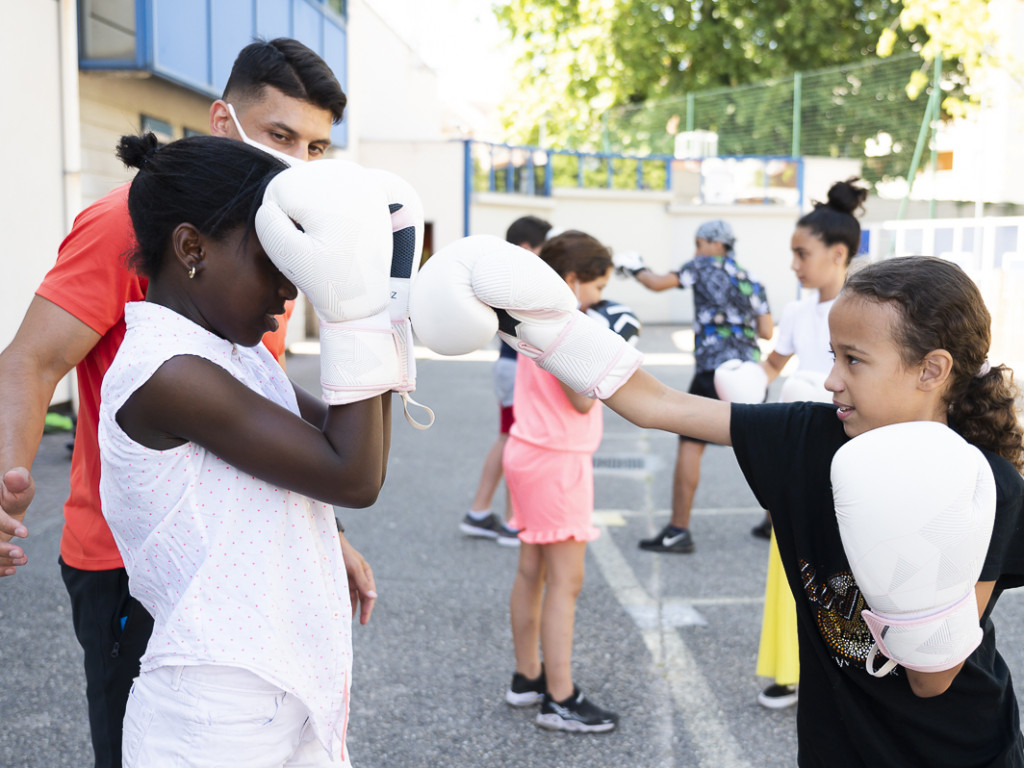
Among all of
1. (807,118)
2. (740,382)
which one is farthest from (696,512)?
(807,118)

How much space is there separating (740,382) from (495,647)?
61.9 inches

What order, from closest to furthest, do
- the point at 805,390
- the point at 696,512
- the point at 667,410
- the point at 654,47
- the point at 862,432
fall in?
the point at 862,432 → the point at 667,410 → the point at 805,390 → the point at 696,512 → the point at 654,47

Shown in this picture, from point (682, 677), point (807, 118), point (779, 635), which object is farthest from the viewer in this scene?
point (807, 118)

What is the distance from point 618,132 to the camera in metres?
→ 21.2

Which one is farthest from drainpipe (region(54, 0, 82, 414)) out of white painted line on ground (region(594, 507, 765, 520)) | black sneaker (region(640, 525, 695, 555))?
black sneaker (region(640, 525, 695, 555))

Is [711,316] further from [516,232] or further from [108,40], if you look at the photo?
[108,40]

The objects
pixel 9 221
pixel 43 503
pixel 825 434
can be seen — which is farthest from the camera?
pixel 9 221

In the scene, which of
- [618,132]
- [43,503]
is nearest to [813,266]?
[43,503]

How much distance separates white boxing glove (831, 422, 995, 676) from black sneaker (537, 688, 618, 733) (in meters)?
1.67

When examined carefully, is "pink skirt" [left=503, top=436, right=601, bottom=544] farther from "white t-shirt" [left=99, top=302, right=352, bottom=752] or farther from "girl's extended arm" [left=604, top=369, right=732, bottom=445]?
"white t-shirt" [left=99, top=302, right=352, bottom=752]

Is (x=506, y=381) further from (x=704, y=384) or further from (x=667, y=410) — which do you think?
(x=667, y=410)

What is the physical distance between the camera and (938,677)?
145 centimetres

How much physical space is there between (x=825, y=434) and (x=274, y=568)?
0.96 m

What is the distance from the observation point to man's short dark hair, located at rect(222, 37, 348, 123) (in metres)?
2.10
